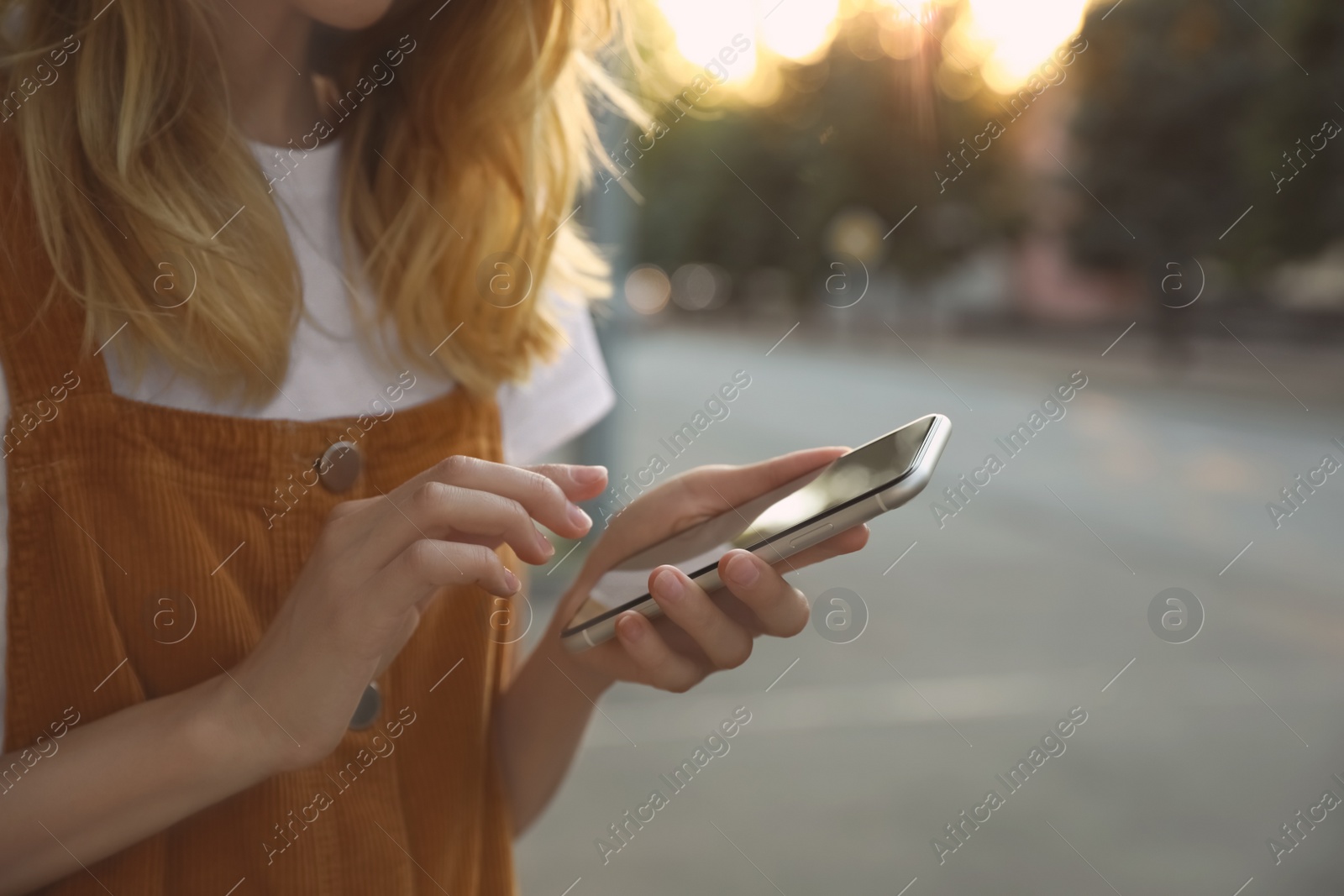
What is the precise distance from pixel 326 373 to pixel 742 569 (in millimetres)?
487

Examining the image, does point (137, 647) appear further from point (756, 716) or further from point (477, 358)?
point (756, 716)

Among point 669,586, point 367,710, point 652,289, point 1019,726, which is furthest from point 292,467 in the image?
point 652,289

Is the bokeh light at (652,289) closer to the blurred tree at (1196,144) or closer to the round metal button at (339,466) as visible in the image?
the blurred tree at (1196,144)

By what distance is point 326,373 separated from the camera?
3.80 ft

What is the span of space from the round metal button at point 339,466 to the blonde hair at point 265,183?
84mm

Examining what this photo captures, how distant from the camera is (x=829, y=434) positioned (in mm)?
12031

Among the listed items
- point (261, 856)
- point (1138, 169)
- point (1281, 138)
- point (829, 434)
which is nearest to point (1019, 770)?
point (261, 856)

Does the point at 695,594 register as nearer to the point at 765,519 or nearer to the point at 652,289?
the point at 765,519

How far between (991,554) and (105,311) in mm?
6838

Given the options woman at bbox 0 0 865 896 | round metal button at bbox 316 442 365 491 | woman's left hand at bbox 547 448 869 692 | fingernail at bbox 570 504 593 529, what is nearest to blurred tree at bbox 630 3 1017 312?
woman at bbox 0 0 865 896

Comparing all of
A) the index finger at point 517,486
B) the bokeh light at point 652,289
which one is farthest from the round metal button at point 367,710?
the bokeh light at point 652,289

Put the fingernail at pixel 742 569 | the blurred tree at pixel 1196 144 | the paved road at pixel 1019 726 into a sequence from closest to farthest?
the fingernail at pixel 742 569 → the paved road at pixel 1019 726 → the blurred tree at pixel 1196 144

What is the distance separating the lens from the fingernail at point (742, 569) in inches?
37.7

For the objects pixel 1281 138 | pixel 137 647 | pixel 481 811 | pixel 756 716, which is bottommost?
pixel 756 716
